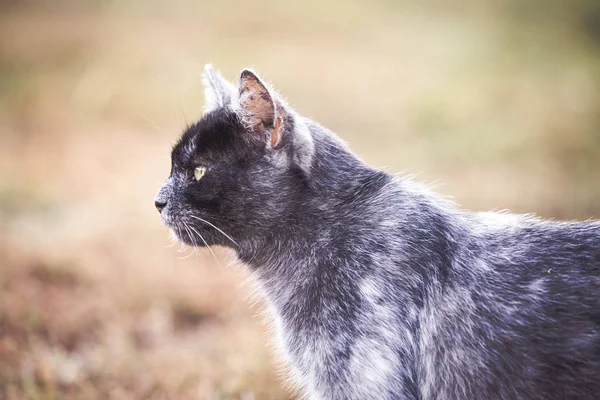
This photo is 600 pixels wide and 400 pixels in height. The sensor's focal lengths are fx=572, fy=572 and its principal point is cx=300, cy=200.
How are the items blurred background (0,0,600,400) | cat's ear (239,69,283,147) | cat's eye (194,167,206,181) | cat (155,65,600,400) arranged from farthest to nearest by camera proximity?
blurred background (0,0,600,400) < cat's eye (194,167,206,181) < cat's ear (239,69,283,147) < cat (155,65,600,400)

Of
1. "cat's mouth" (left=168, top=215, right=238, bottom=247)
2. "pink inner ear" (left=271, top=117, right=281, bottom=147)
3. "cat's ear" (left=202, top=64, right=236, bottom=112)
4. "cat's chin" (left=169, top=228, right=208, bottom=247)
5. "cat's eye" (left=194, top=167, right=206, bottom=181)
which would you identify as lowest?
"cat's chin" (left=169, top=228, right=208, bottom=247)

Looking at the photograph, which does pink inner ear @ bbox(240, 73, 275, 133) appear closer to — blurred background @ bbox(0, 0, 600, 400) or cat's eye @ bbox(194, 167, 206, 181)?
cat's eye @ bbox(194, 167, 206, 181)

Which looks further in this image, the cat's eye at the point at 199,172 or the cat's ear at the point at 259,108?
the cat's eye at the point at 199,172

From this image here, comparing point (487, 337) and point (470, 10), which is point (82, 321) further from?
point (470, 10)

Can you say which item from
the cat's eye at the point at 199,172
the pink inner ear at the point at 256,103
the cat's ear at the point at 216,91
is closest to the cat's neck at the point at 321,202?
the pink inner ear at the point at 256,103

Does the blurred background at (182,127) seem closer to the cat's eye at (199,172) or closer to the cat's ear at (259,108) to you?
the cat's eye at (199,172)

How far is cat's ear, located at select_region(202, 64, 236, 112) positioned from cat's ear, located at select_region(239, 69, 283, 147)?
457 millimetres

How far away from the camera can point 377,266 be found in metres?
3.29

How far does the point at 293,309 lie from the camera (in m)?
3.51

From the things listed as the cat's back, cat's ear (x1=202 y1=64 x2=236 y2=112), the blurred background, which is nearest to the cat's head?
cat's ear (x1=202 y1=64 x2=236 y2=112)

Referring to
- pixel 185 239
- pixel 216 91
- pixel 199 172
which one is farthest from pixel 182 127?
pixel 185 239

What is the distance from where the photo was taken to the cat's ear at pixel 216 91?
4.00m

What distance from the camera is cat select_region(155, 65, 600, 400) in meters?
2.97

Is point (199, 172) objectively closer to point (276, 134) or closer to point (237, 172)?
point (237, 172)
